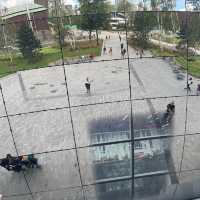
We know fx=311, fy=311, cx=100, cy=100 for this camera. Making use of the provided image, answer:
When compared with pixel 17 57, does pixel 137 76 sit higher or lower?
lower

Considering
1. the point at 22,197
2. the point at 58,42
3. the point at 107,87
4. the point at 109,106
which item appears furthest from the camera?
the point at 107,87

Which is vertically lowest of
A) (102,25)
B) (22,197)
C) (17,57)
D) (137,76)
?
(22,197)

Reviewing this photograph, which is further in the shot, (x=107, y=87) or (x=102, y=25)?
(x=107, y=87)

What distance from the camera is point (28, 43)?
31.9ft

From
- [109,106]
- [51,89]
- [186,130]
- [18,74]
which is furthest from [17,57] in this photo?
[186,130]

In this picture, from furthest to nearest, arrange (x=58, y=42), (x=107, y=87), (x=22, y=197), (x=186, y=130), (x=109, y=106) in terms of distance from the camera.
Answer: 1. (x=107, y=87)
2. (x=109, y=106)
3. (x=58, y=42)
4. (x=186, y=130)
5. (x=22, y=197)

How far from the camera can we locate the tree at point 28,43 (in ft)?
31.6

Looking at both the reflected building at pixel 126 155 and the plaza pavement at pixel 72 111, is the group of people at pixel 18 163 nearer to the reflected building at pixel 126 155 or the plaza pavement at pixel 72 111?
the plaza pavement at pixel 72 111

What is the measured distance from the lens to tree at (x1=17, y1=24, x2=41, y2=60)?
9.62 metres

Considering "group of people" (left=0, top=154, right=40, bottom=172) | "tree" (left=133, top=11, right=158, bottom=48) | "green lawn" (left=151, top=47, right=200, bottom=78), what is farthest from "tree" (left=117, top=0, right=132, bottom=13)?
"group of people" (left=0, top=154, right=40, bottom=172)

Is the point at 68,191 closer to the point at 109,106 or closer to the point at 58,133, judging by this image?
the point at 58,133

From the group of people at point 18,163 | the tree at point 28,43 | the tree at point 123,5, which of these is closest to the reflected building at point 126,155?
the group of people at point 18,163

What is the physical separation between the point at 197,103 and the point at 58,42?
4849 millimetres

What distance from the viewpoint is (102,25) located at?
962cm
